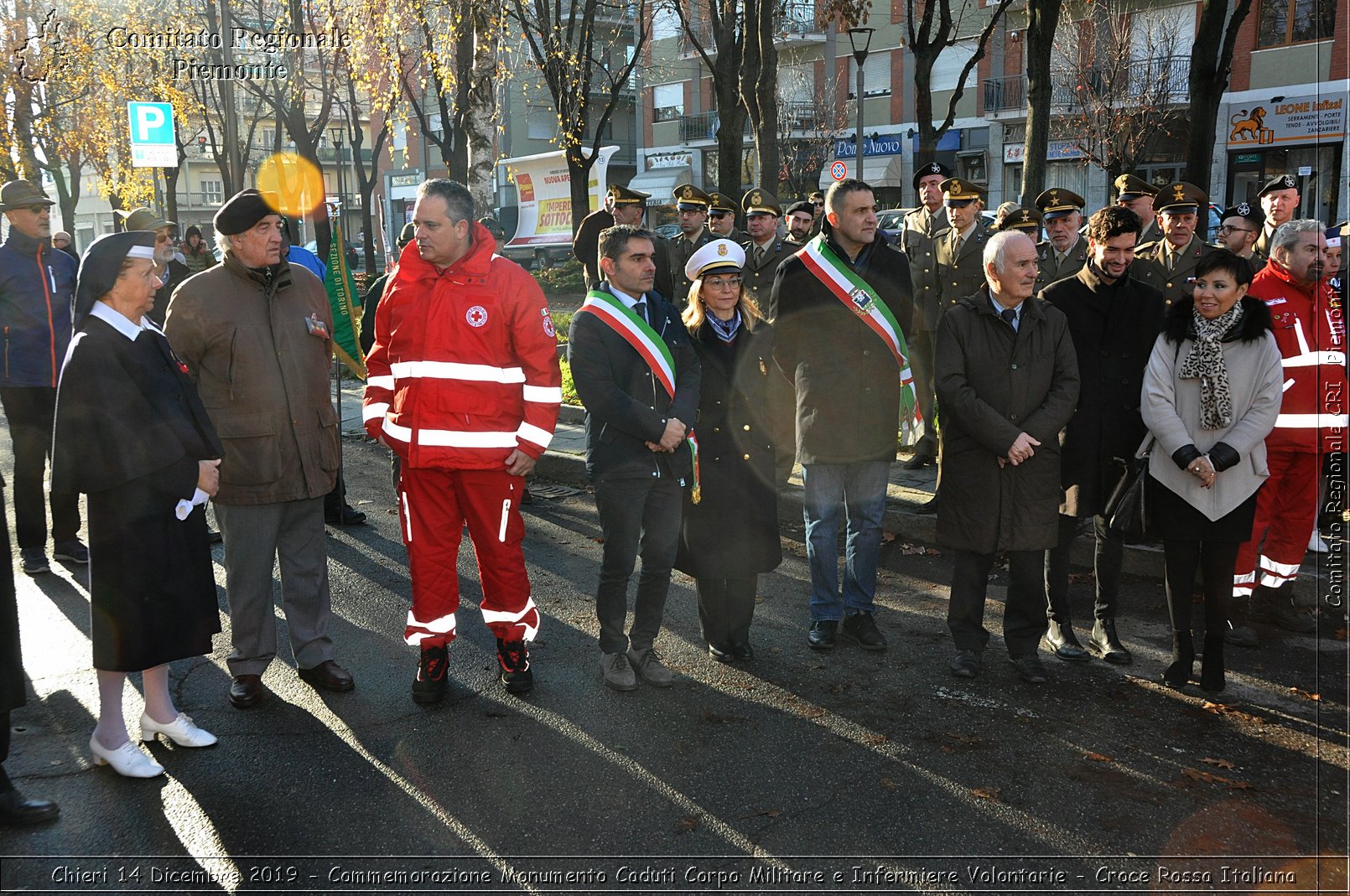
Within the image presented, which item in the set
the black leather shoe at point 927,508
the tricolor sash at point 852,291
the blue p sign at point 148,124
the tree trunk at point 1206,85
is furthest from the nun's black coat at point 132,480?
the blue p sign at point 148,124

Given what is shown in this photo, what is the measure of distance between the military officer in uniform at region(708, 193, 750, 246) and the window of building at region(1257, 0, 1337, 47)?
25973 millimetres

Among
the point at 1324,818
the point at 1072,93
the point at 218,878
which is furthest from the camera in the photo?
the point at 1072,93

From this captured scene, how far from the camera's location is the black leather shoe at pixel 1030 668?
4.99 meters

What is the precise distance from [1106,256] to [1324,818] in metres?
2.67

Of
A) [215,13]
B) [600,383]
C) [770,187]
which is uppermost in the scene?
[215,13]

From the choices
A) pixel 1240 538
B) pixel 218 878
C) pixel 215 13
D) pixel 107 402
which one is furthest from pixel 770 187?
pixel 215 13

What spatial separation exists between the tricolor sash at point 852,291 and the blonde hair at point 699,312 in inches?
14.6

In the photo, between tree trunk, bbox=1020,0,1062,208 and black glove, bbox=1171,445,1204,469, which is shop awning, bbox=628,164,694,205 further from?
black glove, bbox=1171,445,1204,469

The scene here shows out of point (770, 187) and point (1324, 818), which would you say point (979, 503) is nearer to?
point (1324, 818)

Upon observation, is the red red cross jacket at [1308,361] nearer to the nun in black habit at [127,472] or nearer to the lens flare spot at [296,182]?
the nun in black habit at [127,472]

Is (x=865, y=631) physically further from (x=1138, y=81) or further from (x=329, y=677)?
(x=1138, y=81)

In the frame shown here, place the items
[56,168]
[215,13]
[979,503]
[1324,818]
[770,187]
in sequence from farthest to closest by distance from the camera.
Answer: [56,168], [215,13], [770,187], [979,503], [1324,818]

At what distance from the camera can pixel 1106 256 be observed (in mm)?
5316

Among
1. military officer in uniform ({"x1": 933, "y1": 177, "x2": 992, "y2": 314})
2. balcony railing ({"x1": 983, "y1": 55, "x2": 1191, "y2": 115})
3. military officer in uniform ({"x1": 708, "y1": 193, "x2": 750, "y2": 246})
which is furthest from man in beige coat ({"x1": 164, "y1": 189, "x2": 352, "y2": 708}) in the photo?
balcony railing ({"x1": 983, "y1": 55, "x2": 1191, "y2": 115})
